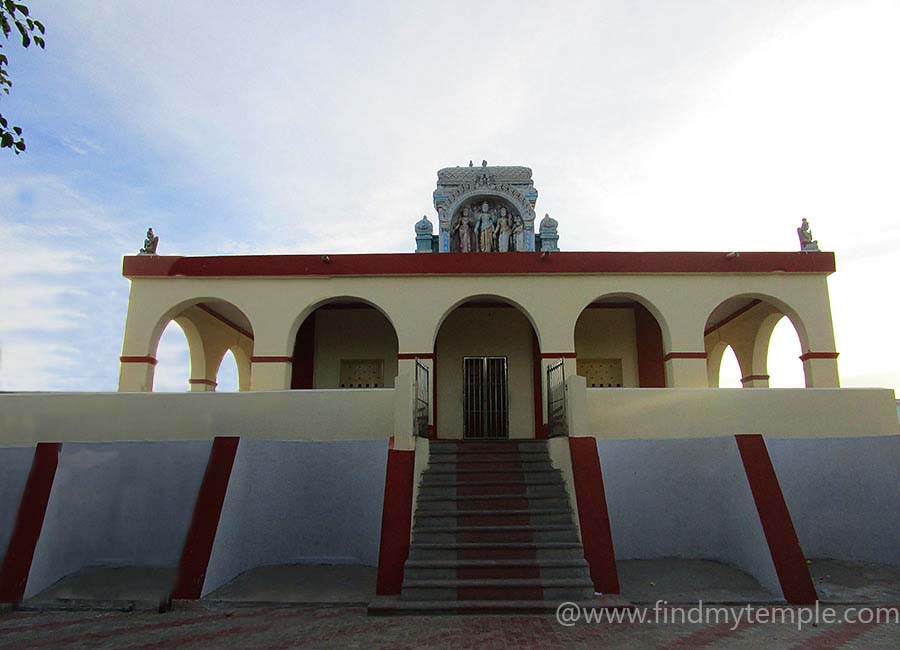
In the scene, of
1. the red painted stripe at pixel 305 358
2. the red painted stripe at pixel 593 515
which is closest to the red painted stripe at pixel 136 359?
the red painted stripe at pixel 305 358

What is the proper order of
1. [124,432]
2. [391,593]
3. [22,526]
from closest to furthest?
[391,593] < [22,526] < [124,432]

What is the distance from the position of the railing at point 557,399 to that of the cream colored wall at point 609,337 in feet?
10.1

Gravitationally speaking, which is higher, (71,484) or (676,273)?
(676,273)

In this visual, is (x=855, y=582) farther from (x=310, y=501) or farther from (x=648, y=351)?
(x=310, y=501)

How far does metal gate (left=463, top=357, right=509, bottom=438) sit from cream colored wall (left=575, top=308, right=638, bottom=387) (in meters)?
1.96

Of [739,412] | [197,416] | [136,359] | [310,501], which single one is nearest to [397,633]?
[310,501]

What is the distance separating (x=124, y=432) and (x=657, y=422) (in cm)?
755

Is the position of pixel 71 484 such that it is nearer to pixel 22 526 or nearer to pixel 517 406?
pixel 22 526

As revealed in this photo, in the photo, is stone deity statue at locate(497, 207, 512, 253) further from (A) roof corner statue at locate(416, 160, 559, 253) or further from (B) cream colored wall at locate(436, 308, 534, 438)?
(B) cream colored wall at locate(436, 308, 534, 438)

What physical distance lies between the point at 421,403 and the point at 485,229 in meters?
6.98

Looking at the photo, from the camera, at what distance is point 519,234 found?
1511 centimetres

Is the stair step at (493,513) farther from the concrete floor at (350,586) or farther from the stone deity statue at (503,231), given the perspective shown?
the stone deity statue at (503,231)

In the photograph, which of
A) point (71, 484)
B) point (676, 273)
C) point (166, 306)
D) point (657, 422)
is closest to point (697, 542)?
point (657, 422)

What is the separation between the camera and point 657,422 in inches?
350
